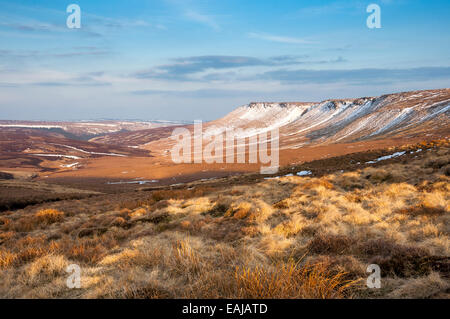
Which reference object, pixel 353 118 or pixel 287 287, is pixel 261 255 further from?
pixel 353 118

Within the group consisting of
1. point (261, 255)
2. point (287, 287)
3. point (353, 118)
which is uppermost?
point (353, 118)

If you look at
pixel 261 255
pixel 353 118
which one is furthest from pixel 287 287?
pixel 353 118

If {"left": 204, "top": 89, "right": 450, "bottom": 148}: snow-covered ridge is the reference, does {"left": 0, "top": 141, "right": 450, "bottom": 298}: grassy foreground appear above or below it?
below

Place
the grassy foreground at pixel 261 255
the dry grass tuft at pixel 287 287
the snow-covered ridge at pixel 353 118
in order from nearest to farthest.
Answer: the dry grass tuft at pixel 287 287
the grassy foreground at pixel 261 255
the snow-covered ridge at pixel 353 118

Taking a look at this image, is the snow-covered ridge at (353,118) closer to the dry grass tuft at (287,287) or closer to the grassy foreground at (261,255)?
the grassy foreground at (261,255)

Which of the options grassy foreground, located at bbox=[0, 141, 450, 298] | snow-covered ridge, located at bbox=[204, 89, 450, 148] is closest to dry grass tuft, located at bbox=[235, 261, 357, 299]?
grassy foreground, located at bbox=[0, 141, 450, 298]

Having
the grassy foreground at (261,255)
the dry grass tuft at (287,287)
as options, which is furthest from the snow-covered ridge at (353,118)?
the dry grass tuft at (287,287)

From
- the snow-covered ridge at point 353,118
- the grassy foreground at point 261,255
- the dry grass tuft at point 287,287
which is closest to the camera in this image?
the dry grass tuft at point 287,287

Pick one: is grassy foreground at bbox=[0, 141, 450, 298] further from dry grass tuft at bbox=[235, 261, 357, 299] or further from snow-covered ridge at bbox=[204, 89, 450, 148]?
snow-covered ridge at bbox=[204, 89, 450, 148]

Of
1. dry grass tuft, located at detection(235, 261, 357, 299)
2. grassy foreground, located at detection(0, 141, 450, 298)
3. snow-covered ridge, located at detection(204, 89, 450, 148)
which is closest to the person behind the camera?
dry grass tuft, located at detection(235, 261, 357, 299)

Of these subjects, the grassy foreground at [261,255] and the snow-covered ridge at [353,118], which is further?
the snow-covered ridge at [353,118]
